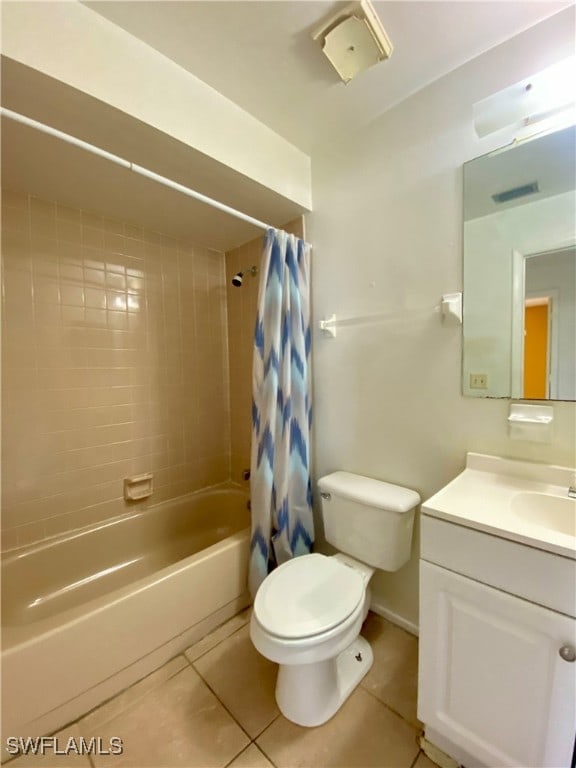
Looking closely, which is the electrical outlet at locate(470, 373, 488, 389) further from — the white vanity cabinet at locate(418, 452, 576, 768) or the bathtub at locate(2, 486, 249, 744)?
the bathtub at locate(2, 486, 249, 744)

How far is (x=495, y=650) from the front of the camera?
0.80 m

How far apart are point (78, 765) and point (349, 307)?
1.93 m

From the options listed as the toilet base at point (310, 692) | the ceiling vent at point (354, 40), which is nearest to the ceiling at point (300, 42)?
the ceiling vent at point (354, 40)

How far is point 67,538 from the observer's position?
1670 millimetres

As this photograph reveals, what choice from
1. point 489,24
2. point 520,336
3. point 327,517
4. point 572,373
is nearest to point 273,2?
point 489,24

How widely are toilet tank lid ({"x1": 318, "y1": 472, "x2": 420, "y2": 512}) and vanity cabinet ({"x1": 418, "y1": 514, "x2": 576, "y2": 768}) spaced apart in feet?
1.16

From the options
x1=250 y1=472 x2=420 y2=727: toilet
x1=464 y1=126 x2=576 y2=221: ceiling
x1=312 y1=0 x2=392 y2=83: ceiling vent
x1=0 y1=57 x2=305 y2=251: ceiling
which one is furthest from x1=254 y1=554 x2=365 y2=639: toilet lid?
x1=312 y1=0 x2=392 y2=83: ceiling vent

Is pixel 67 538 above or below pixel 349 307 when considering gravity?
below

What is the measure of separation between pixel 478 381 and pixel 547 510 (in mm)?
468

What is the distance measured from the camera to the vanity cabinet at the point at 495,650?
0.72 meters

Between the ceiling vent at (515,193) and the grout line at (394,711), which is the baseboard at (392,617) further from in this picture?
the ceiling vent at (515,193)

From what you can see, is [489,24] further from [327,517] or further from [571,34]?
[327,517]

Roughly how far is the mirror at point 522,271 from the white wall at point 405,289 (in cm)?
6

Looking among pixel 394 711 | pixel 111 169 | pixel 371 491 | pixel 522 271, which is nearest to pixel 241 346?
pixel 111 169
